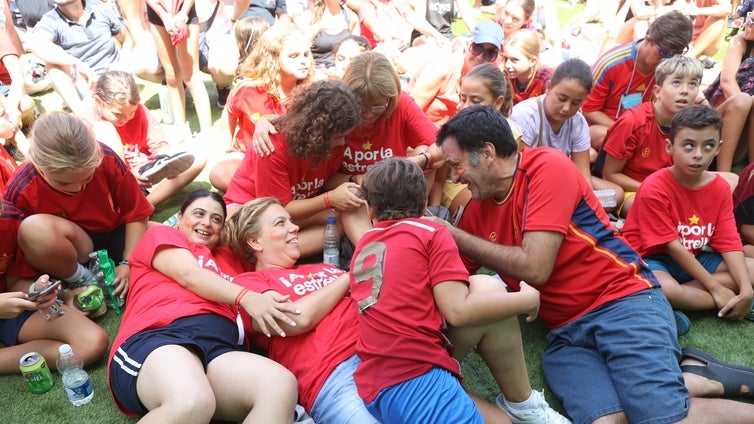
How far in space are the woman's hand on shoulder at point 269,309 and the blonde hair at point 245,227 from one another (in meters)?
0.51

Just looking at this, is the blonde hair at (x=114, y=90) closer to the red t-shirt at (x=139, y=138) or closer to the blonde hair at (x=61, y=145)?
the red t-shirt at (x=139, y=138)

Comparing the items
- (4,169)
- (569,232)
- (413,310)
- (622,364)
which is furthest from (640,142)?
(4,169)

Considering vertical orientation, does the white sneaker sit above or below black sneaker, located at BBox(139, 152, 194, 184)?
below

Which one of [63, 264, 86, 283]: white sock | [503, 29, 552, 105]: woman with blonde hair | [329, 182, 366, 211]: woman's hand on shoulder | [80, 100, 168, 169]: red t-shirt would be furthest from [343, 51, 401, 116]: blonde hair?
[63, 264, 86, 283]: white sock

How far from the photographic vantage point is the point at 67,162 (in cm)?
283

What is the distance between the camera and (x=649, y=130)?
4023 millimetres

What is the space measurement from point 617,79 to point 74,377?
430 cm

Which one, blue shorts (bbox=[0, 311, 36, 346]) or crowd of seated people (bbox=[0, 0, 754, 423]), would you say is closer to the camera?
crowd of seated people (bbox=[0, 0, 754, 423])

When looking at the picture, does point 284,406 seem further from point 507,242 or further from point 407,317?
point 507,242

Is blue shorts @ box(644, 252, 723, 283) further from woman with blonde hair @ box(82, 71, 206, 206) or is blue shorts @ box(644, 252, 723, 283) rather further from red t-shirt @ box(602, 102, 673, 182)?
woman with blonde hair @ box(82, 71, 206, 206)

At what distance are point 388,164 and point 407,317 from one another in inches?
24.9

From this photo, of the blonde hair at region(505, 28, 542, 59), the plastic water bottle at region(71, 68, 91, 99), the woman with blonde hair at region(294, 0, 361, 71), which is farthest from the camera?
the woman with blonde hair at region(294, 0, 361, 71)

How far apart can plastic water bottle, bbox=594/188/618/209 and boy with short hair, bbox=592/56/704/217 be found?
165mm

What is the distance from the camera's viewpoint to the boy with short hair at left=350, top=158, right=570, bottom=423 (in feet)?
7.06
